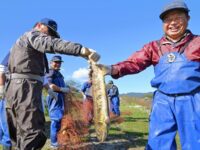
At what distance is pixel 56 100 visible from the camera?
10914 mm

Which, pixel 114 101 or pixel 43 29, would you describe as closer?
pixel 43 29

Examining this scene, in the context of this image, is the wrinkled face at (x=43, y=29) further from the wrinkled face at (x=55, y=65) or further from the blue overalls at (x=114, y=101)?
the blue overalls at (x=114, y=101)

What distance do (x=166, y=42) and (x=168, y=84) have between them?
1.82 ft

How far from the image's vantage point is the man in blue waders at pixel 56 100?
35.6 feet

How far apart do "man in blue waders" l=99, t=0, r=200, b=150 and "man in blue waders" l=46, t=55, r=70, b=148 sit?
5.04 metres

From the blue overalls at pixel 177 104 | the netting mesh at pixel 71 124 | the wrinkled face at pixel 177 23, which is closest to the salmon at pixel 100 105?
the blue overalls at pixel 177 104

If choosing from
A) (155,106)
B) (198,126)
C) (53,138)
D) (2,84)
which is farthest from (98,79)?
(53,138)

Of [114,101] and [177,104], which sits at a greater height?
[114,101]

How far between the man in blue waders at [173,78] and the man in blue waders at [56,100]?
5045 mm

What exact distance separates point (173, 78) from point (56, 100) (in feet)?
18.8

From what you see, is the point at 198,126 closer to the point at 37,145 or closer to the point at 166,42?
the point at 166,42

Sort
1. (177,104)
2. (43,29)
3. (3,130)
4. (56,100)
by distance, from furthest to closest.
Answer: (56,100)
(3,130)
(43,29)
(177,104)

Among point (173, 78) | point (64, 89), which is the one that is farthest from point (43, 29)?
point (64, 89)

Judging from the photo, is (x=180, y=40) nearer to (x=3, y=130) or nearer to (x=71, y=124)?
(x=3, y=130)
